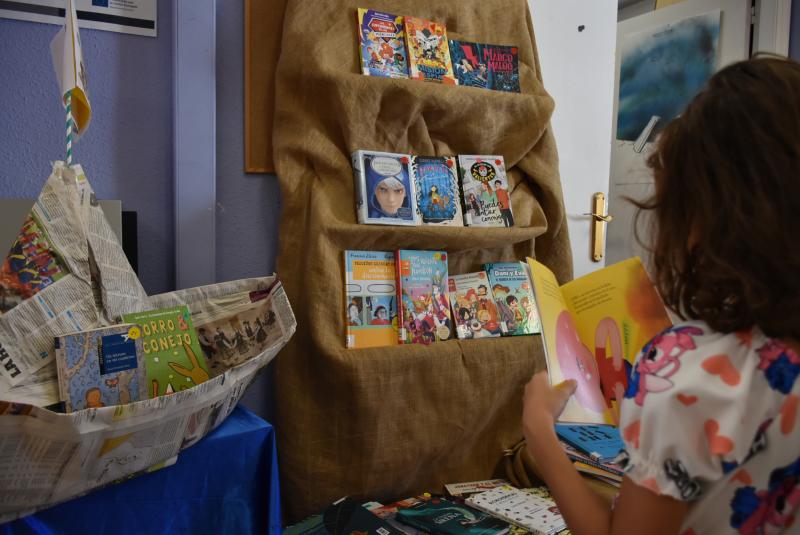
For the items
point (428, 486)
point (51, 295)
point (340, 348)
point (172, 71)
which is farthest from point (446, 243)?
point (51, 295)

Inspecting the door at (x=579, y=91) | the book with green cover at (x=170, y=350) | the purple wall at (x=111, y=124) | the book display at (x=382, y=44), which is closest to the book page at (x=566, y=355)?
the book with green cover at (x=170, y=350)

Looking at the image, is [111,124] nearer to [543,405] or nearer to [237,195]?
[237,195]

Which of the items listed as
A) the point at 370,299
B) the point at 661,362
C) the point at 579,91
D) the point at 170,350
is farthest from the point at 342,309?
the point at 579,91

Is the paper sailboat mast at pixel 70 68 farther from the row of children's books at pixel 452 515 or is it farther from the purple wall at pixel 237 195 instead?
the row of children's books at pixel 452 515

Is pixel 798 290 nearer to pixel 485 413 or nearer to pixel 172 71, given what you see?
pixel 485 413

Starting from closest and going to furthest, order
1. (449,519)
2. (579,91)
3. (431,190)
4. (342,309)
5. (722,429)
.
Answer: (722,429), (449,519), (342,309), (431,190), (579,91)

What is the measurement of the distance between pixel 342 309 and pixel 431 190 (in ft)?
1.20

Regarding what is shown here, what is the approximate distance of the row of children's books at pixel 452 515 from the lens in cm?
117

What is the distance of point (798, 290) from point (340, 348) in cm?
88

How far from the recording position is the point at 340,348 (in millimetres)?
1295

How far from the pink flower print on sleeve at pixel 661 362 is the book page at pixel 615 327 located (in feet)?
0.86

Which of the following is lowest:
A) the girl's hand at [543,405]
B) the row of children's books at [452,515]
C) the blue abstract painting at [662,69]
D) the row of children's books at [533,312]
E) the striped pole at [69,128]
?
the row of children's books at [452,515]

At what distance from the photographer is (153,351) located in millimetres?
919

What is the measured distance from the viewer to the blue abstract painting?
3.01 meters
